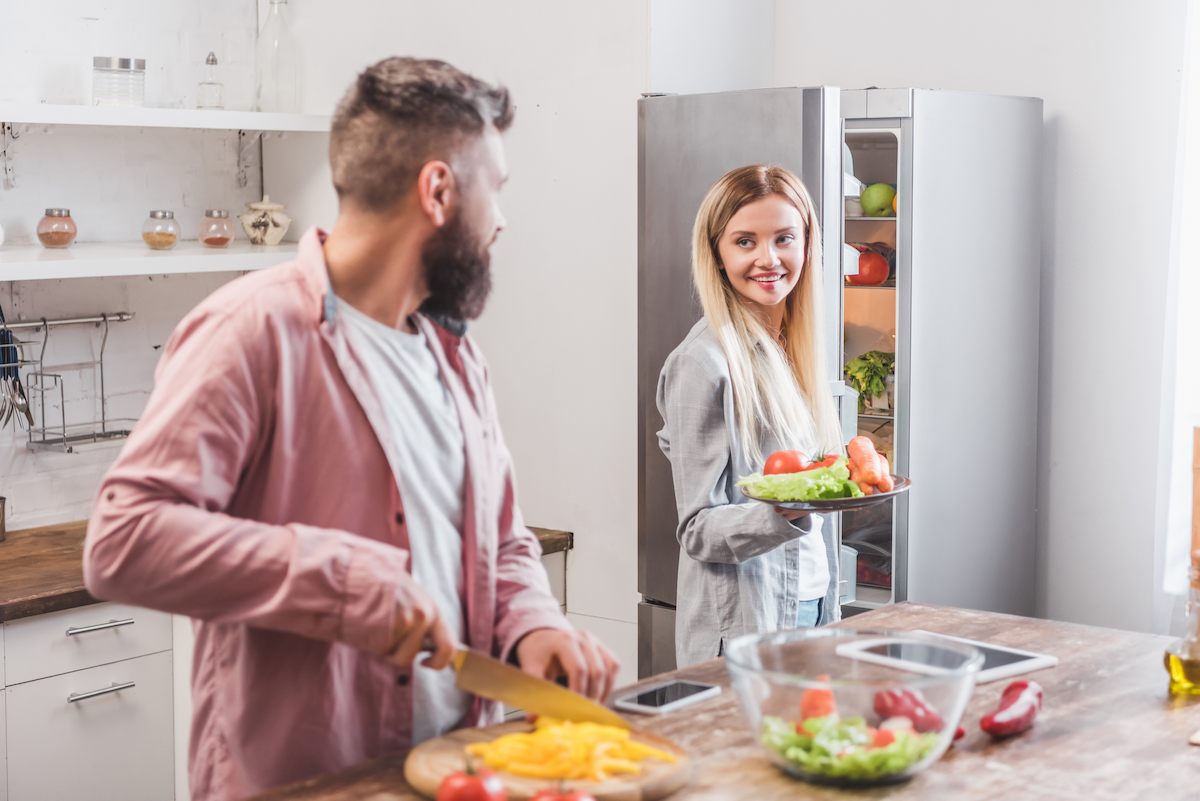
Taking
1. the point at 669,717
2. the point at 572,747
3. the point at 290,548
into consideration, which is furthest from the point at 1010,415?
the point at 290,548

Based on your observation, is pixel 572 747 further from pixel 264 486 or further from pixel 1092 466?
pixel 1092 466

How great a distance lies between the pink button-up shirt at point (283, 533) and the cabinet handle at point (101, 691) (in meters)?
1.40

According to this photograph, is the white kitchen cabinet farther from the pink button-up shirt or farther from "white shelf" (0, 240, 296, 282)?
the pink button-up shirt

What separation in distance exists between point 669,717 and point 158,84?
8.24 feet

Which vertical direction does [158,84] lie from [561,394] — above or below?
above

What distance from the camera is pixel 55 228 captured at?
304cm

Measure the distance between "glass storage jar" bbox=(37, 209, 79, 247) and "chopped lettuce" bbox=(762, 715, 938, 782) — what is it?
2245 mm

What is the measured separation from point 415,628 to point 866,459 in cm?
120

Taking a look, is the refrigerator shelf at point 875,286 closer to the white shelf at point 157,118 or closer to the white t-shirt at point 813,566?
the white t-shirt at point 813,566

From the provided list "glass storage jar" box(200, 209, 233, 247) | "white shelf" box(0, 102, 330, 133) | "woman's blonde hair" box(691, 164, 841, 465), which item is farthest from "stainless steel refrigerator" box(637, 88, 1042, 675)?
"glass storage jar" box(200, 209, 233, 247)

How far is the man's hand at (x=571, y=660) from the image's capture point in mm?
1479

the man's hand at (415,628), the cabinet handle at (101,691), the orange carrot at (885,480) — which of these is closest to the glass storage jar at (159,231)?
the cabinet handle at (101,691)

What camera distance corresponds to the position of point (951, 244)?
3.09m

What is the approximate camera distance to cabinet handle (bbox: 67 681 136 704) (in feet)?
9.00
